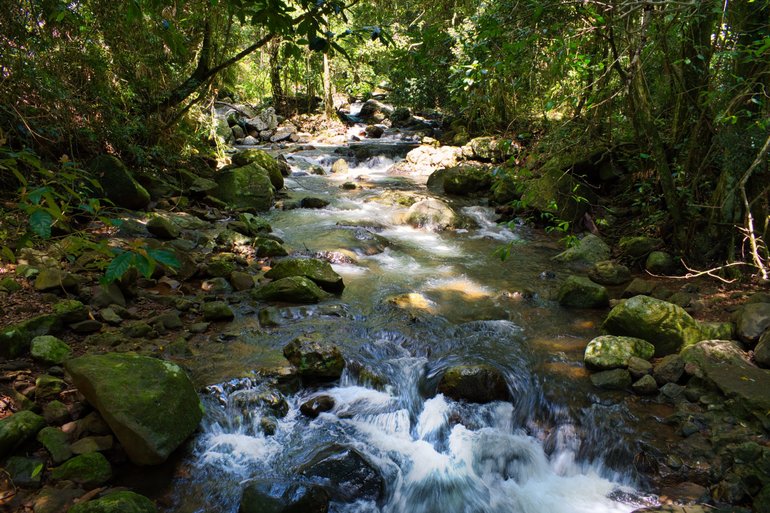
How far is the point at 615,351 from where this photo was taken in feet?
13.5

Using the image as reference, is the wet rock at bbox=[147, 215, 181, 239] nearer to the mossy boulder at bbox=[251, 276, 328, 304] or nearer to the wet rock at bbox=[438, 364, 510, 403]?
the mossy boulder at bbox=[251, 276, 328, 304]

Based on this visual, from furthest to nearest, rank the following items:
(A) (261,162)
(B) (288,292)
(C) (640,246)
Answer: (A) (261,162)
(C) (640,246)
(B) (288,292)

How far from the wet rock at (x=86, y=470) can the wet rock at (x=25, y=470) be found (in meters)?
0.08

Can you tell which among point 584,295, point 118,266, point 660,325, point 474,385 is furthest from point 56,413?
point 584,295

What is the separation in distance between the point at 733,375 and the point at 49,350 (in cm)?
515

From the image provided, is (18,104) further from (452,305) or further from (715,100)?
(715,100)

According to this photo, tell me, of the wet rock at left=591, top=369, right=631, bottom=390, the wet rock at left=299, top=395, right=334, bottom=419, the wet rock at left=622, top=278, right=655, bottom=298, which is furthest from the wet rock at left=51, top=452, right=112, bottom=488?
the wet rock at left=622, top=278, right=655, bottom=298

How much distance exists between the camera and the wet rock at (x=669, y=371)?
12.6 ft

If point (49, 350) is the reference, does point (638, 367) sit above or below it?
below

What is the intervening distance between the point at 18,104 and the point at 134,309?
255 centimetres

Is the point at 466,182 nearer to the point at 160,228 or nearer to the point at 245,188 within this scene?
the point at 245,188

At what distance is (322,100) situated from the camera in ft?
79.9

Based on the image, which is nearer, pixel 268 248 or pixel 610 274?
pixel 610 274

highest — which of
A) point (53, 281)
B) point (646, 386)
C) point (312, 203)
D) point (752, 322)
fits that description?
point (53, 281)
